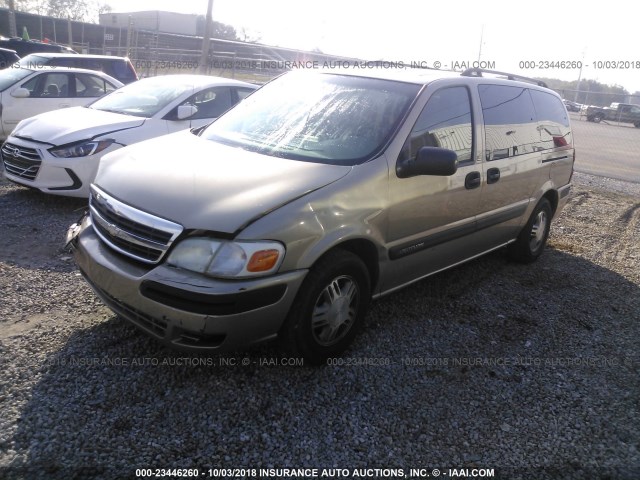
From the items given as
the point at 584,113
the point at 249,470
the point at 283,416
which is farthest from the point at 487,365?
the point at 584,113

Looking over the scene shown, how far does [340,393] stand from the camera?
10.5 feet

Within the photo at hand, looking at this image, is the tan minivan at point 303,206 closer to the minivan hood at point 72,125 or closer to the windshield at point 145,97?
the minivan hood at point 72,125

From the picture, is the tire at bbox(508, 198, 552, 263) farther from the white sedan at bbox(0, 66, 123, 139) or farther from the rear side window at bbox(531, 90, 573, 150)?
the white sedan at bbox(0, 66, 123, 139)

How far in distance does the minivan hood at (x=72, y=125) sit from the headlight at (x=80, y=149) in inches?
2.3

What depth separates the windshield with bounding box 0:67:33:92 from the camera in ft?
30.0

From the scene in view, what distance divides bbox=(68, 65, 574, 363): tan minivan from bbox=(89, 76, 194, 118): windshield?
9.15 ft

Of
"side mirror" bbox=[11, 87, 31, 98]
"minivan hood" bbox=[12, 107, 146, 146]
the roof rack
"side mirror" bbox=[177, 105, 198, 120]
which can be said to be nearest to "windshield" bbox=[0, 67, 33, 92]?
"side mirror" bbox=[11, 87, 31, 98]

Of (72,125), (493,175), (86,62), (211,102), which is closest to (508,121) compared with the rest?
(493,175)

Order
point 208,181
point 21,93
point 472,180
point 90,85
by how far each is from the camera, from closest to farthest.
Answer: point 208,181
point 472,180
point 21,93
point 90,85

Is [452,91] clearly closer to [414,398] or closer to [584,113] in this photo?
[414,398]

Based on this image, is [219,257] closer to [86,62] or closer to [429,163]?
[429,163]

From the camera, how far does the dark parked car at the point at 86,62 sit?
1026 cm

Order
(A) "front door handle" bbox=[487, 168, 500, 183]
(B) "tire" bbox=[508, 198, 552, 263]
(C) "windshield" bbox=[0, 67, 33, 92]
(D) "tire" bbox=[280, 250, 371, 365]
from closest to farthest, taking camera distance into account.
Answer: (D) "tire" bbox=[280, 250, 371, 365] < (A) "front door handle" bbox=[487, 168, 500, 183] < (B) "tire" bbox=[508, 198, 552, 263] < (C) "windshield" bbox=[0, 67, 33, 92]

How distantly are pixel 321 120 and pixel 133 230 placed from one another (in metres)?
1.53
